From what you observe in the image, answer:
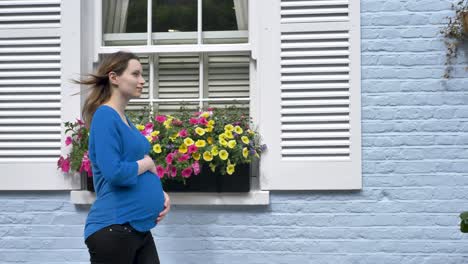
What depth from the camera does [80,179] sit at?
430 centimetres

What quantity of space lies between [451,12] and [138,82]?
2115mm

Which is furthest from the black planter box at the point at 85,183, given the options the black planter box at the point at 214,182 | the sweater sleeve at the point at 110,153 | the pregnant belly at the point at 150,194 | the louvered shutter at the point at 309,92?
the sweater sleeve at the point at 110,153

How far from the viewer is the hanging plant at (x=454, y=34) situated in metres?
4.11

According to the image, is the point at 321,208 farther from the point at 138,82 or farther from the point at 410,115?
the point at 138,82

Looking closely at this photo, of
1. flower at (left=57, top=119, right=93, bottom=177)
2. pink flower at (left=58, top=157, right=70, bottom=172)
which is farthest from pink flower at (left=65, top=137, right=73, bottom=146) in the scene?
pink flower at (left=58, top=157, right=70, bottom=172)

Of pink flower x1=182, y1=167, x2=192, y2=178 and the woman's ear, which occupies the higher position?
the woman's ear

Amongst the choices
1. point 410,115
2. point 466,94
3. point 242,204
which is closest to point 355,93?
point 410,115

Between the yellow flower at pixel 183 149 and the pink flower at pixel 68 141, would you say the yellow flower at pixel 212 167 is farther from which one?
the pink flower at pixel 68 141

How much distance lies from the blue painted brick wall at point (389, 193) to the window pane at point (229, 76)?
75cm

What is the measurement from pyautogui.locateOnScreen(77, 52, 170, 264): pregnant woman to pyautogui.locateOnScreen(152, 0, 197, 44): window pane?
1359 millimetres

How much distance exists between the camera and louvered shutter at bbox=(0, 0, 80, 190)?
14.3ft

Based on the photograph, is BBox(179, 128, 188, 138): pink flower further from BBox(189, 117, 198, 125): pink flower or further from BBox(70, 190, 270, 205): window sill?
BBox(70, 190, 270, 205): window sill

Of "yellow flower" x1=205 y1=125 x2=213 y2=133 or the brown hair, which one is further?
"yellow flower" x1=205 y1=125 x2=213 y2=133

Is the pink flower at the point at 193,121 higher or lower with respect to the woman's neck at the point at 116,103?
lower
